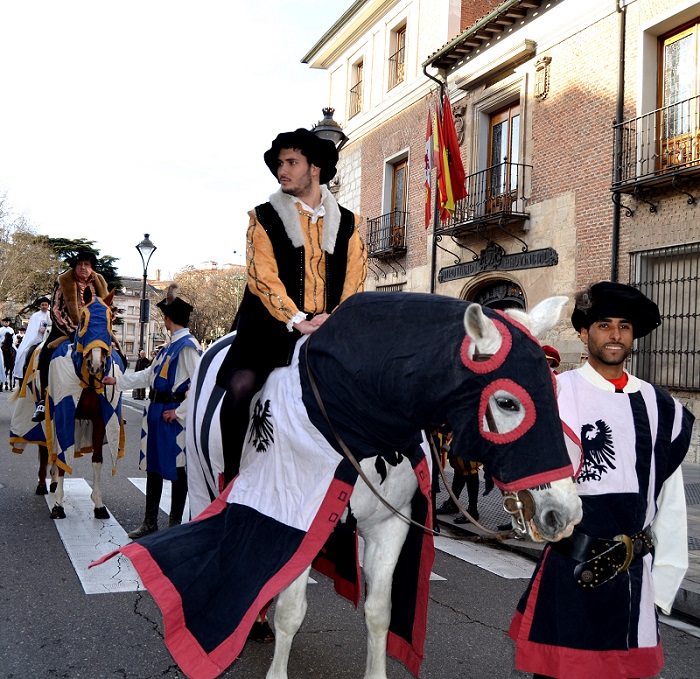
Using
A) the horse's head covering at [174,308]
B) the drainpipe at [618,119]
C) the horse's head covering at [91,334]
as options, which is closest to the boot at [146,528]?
the horse's head covering at [91,334]

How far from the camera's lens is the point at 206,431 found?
400 cm

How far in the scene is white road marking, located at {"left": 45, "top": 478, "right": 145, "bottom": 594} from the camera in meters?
5.07

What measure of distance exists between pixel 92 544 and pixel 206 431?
2.73 metres

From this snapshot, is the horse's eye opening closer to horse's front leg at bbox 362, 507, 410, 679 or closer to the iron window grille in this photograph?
horse's front leg at bbox 362, 507, 410, 679

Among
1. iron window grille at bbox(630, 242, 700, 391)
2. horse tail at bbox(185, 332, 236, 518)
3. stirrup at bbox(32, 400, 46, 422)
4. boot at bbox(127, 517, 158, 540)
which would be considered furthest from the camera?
iron window grille at bbox(630, 242, 700, 391)

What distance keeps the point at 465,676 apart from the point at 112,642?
194cm

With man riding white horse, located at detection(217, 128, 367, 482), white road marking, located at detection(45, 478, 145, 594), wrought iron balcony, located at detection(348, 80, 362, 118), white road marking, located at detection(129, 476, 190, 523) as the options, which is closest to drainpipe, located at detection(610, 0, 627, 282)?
white road marking, located at detection(129, 476, 190, 523)

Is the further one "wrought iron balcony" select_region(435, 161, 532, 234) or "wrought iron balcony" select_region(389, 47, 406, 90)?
"wrought iron balcony" select_region(389, 47, 406, 90)

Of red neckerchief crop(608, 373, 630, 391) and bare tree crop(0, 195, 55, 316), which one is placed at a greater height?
bare tree crop(0, 195, 55, 316)

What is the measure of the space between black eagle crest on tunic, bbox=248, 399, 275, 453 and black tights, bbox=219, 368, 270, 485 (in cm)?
8

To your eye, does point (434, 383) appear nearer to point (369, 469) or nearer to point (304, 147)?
point (369, 469)

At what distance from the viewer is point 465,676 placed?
12.5ft

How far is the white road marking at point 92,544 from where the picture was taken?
16.6ft

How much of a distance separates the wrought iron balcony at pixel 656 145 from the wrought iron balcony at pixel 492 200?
253 cm
